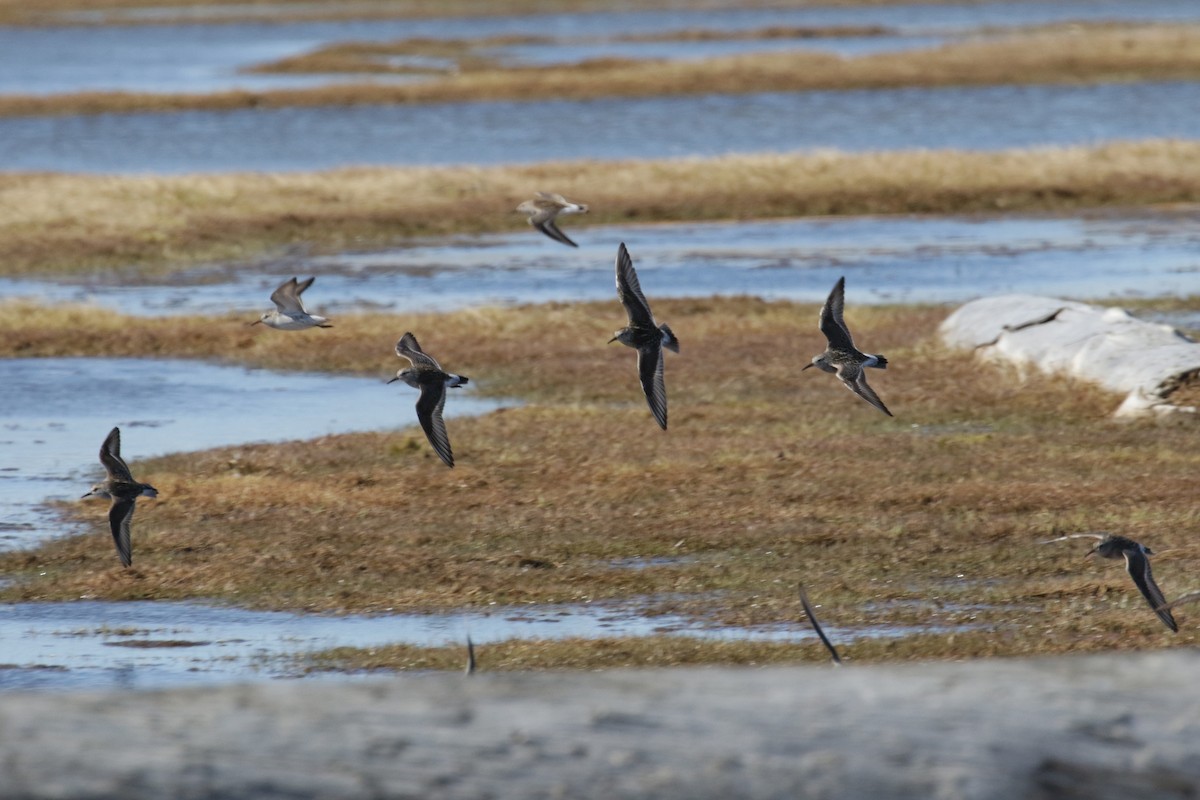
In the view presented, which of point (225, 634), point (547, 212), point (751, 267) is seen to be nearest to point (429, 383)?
point (225, 634)

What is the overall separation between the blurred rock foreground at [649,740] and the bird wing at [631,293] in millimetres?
8146

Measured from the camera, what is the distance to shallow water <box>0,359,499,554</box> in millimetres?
19406

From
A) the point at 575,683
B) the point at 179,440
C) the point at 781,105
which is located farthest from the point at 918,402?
the point at 781,105

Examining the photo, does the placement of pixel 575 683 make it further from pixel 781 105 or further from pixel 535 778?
pixel 781 105

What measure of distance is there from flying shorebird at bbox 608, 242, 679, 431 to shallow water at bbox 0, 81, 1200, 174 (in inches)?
1507

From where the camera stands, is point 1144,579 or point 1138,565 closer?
point 1144,579

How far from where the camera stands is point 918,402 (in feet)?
68.7

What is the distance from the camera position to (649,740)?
4.73m

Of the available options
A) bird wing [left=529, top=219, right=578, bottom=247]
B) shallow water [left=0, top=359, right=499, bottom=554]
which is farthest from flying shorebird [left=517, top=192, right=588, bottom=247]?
shallow water [left=0, top=359, right=499, bottom=554]

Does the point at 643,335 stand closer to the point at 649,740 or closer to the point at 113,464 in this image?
the point at 113,464

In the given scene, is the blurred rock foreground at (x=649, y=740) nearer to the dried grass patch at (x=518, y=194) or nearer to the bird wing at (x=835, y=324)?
the bird wing at (x=835, y=324)

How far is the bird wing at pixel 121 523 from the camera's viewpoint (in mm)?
14000

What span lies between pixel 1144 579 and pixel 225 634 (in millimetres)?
5811

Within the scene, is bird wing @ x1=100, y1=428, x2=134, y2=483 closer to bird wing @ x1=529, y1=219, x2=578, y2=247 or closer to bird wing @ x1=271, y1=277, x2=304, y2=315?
bird wing @ x1=271, y1=277, x2=304, y2=315
